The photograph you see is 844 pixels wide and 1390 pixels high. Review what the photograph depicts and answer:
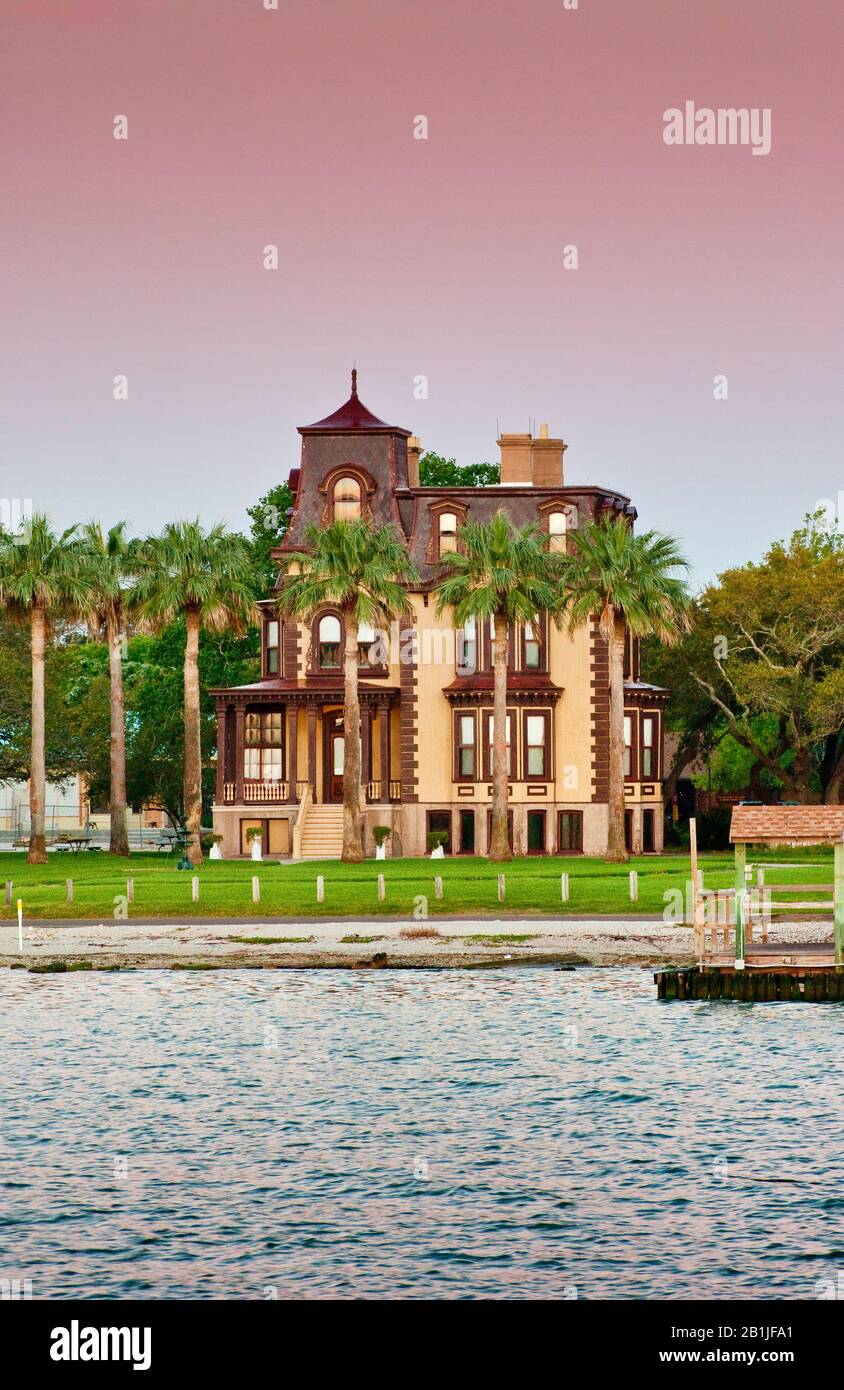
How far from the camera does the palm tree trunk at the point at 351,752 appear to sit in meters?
66.7

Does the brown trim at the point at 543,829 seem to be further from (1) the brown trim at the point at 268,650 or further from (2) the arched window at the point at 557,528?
(1) the brown trim at the point at 268,650

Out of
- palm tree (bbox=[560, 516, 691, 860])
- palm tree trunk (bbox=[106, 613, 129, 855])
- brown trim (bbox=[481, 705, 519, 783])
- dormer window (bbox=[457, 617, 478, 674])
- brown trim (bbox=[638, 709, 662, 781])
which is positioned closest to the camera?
palm tree (bbox=[560, 516, 691, 860])

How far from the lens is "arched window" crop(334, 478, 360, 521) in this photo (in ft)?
250

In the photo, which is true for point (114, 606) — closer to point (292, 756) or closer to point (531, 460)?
point (292, 756)

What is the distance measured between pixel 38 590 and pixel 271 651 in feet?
36.1

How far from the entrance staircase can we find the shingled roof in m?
36.6

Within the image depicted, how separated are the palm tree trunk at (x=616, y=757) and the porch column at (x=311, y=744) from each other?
44.0 feet

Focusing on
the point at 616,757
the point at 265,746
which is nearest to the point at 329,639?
the point at 265,746

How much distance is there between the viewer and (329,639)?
76.3 metres

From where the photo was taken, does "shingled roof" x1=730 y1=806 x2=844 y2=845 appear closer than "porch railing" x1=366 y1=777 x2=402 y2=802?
Yes

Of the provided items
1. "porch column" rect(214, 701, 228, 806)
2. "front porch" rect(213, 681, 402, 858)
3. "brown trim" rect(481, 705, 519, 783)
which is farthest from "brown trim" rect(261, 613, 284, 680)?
"brown trim" rect(481, 705, 519, 783)

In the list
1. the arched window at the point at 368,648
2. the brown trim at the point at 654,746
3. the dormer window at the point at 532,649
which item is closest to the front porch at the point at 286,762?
the arched window at the point at 368,648

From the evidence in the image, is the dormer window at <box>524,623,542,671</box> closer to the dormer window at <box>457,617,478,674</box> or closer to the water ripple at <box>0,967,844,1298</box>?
the dormer window at <box>457,617,478,674</box>
